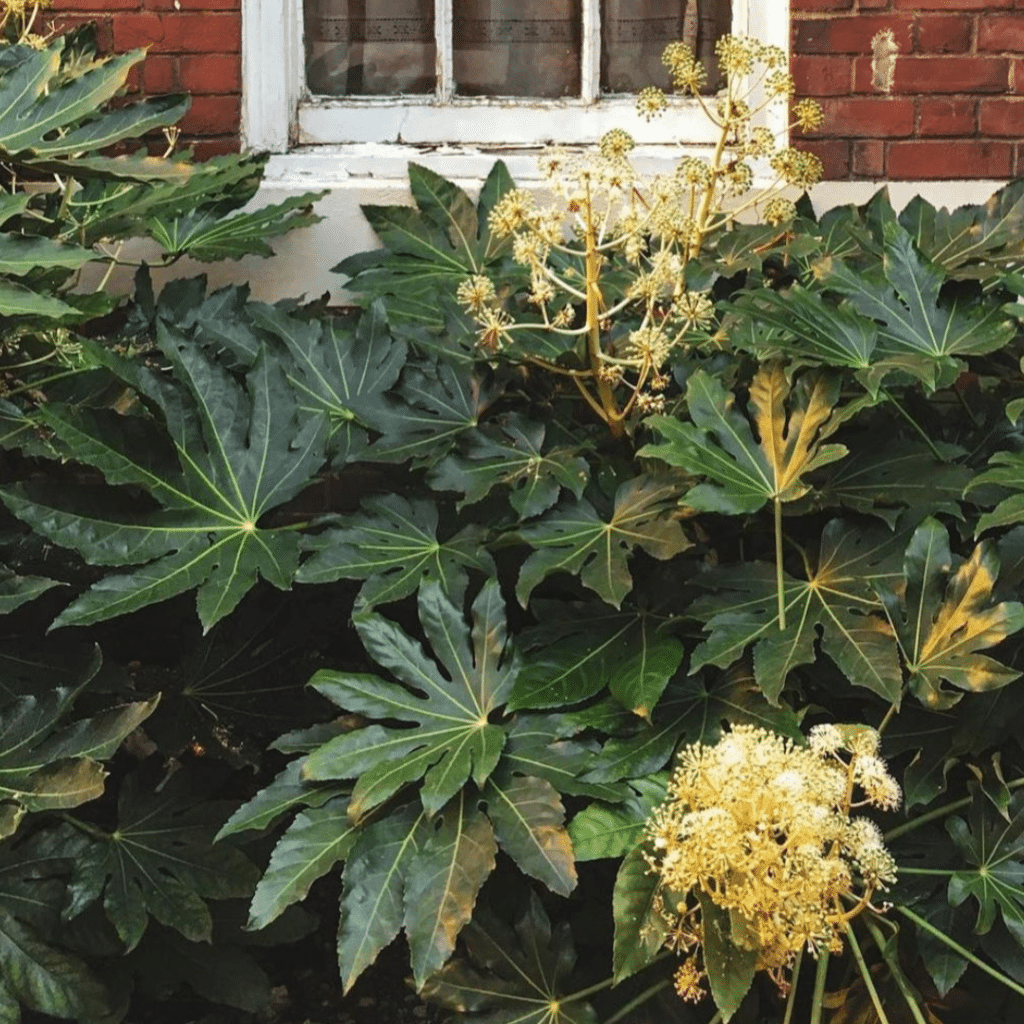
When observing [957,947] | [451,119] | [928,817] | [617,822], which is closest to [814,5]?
[451,119]

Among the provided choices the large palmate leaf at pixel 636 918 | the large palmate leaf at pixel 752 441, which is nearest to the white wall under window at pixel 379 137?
the large palmate leaf at pixel 752 441

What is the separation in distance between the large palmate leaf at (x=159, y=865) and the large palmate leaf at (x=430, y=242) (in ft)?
3.84

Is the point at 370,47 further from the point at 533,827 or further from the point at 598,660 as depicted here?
the point at 533,827

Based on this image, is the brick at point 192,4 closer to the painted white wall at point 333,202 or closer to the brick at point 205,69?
the brick at point 205,69

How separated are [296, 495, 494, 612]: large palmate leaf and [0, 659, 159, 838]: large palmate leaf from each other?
0.36m

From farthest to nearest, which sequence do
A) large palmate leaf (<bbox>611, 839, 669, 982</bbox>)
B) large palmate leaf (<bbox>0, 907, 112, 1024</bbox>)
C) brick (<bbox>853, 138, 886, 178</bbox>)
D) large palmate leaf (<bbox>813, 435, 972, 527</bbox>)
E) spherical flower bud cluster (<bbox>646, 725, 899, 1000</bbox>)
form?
1. brick (<bbox>853, 138, 886, 178</bbox>)
2. large palmate leaf (<bbox>813, 435, 972, 527</bbox>)
3. large palmate leaf (<bbox>0, 907, 112, 1024</bbox>)
4. large palmate leaf (<bbox>611, 839, 669, 982</bbox>)
5. spherical flower bud cluster (<bbox>646, 725, 899, 1000</bbox>)

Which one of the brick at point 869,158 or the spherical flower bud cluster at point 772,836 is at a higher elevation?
the brick at point 869,158

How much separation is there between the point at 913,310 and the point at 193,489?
4.22 feet

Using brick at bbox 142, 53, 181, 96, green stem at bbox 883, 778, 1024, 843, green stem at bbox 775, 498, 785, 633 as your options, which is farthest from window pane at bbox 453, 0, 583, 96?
green stem at bbox 883, 778, 1024, 843

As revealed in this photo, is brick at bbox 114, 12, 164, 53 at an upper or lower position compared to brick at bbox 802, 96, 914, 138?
upper

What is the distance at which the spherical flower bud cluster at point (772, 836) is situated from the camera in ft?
5.03

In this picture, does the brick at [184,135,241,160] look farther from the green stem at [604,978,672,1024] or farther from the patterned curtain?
the green stem at [604,978,672,1024]

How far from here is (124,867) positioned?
2.12 metres

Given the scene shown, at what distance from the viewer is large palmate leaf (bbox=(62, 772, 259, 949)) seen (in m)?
2.05
